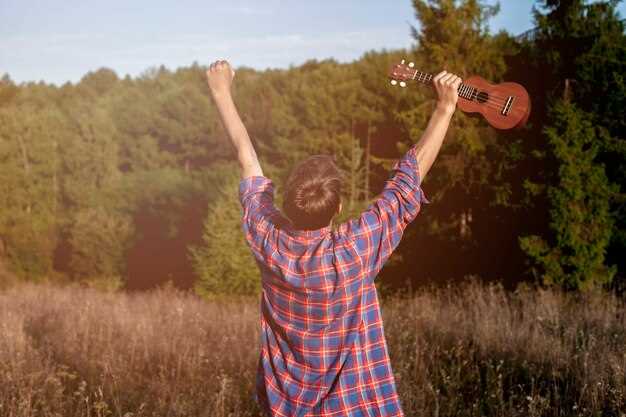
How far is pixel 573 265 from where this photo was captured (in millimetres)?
14195

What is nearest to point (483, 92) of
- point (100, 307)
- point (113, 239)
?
point (100, 307)

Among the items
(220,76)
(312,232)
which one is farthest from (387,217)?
(220,76)

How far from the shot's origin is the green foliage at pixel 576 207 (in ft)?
45.5

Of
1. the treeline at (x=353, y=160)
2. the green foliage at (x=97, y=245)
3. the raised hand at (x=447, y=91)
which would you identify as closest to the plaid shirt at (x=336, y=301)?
the raised hand at (x=447, y=91)

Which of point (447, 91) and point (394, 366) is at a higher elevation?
point (447, 91)

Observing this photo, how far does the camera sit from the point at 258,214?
1.70 meters

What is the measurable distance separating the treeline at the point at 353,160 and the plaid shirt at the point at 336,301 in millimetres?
12083

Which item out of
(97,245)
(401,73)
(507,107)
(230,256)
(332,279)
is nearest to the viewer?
(332,279)

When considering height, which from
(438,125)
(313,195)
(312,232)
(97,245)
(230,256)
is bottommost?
(97,245)

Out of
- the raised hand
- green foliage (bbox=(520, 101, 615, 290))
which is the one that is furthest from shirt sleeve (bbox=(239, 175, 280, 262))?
green foliage (bbox=(520, 101, 615, 290))

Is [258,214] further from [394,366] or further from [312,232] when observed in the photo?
[394,366]

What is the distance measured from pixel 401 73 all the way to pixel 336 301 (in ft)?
3.37

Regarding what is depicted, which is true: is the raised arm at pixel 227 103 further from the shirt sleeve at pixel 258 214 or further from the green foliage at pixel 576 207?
the green foliage at pixel 576 207

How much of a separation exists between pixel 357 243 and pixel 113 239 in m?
29.1
